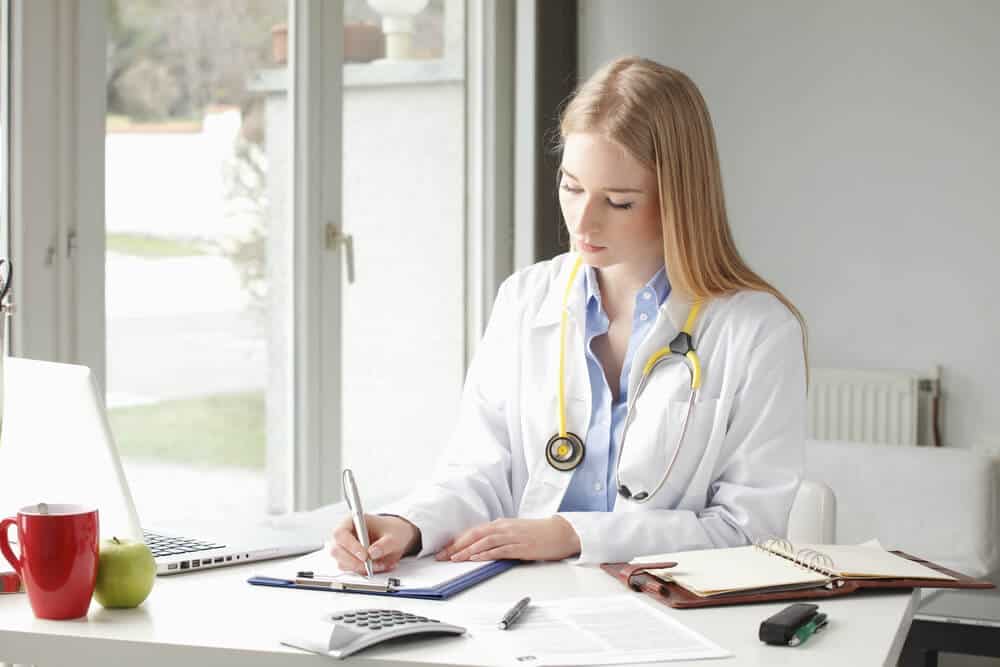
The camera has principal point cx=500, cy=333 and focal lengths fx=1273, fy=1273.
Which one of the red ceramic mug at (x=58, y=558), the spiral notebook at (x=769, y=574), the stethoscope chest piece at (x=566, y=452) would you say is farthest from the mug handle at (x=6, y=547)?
the stethoscope chest piece at (x=566, y=452)

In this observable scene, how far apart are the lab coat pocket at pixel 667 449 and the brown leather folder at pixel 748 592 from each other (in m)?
0.29

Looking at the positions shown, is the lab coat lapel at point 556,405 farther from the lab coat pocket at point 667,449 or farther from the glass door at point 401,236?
the glass door at point 401,236

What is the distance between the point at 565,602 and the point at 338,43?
83.2 inches

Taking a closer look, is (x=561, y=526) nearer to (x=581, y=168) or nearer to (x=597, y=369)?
(x=597, y=369)

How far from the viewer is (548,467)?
1.88 m

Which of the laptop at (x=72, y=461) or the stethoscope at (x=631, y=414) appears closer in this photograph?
the laptop at (x=72, y=461)

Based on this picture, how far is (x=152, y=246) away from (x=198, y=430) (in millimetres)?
491

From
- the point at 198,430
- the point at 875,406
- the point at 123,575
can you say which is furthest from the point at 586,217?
the point at 875,406

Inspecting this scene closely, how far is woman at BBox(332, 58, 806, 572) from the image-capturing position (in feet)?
5.69

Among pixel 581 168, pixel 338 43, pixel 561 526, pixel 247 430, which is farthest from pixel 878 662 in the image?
pixel 338 43

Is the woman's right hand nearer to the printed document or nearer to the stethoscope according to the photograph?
the printed document

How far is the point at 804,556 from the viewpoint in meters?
1.54

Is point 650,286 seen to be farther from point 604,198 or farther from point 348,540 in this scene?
point 348,540

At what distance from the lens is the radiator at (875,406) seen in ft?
13.6
